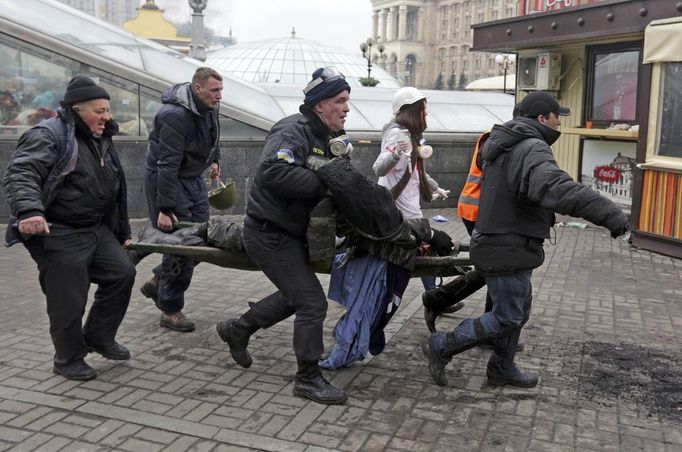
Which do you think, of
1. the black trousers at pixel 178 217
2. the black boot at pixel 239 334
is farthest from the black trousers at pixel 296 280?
the black trousers at pixel 178 217

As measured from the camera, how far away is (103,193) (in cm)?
445

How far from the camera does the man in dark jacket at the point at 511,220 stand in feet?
13.2

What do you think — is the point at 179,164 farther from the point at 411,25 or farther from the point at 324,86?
the point at 411,25

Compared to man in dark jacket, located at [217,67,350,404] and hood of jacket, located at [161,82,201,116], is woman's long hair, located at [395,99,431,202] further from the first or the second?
hood of jacket, located at [161,82,201,116]

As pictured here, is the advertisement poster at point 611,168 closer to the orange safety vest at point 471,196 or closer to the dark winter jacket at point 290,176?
the orange safety vest at point 471,196

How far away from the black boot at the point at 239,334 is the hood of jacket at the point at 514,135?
1.75m

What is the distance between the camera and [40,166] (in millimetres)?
4160

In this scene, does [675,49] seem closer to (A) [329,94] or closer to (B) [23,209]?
(A) [329,94]

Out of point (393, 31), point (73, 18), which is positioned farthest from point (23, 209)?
point (393, 31)

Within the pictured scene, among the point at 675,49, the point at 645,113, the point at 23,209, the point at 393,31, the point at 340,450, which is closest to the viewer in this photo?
the point at 340,450

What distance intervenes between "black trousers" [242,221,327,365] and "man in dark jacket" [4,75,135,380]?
37.1 inches

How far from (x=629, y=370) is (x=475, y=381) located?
3.55ft

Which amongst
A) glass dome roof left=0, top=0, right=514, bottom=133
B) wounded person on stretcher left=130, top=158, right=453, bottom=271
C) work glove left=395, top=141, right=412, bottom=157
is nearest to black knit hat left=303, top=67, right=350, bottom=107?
wounded person on stretcher left=130, top=158, right=453, bottom=271

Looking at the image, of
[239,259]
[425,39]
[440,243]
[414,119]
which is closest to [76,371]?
[239,259]
